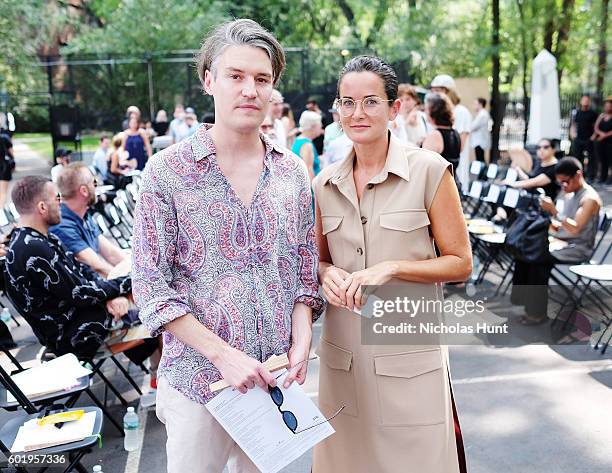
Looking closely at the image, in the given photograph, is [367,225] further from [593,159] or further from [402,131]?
[593,159]

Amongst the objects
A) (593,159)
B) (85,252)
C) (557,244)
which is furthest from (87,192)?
(593,159)

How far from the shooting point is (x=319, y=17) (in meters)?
28.5

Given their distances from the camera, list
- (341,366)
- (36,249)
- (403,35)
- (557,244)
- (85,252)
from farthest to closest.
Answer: (403,35) → (557,244) → (85,252) → (36,249) → (341,366)

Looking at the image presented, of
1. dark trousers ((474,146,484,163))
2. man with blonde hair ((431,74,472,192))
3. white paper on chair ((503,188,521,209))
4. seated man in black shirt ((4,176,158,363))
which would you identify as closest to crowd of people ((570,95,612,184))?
dark trousers ((474,146,484,163))

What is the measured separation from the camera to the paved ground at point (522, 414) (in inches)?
162

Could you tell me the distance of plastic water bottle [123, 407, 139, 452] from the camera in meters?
4.43

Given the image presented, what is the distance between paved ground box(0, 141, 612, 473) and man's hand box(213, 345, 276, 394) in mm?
2160

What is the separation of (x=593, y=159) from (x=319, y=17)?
15.2m

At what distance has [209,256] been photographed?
2.10 m

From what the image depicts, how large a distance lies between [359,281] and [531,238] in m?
4.58

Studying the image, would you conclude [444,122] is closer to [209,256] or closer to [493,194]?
[493,194]

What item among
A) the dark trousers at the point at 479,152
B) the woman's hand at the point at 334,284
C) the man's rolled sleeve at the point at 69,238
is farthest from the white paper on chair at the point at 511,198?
the dark trousers at the point at 479,152

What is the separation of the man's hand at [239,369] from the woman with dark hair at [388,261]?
380 millimetres

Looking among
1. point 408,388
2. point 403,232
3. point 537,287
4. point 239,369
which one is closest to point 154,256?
point 239,369
